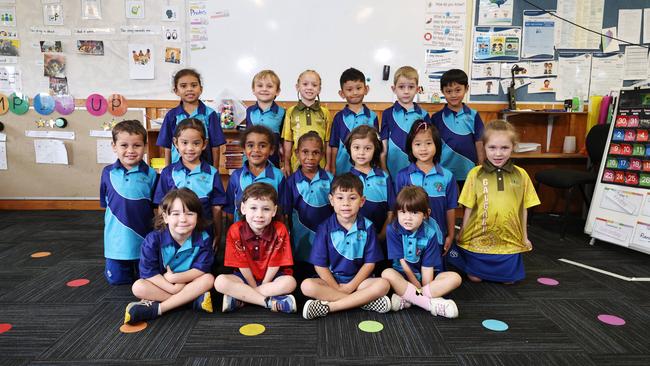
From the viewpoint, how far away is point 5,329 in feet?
5.54

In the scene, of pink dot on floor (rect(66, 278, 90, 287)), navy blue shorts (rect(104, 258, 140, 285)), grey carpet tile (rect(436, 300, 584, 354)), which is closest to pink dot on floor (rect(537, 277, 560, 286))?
grey carpet tile (rect(436, 300, 584, 354))

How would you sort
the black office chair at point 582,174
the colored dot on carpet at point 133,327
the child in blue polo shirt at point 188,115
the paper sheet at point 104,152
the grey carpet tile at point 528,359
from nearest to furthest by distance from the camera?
the grey carpet tile at point 528,359, the colored dot on carpet at point 133,327, the child in blue polo shirt at point 188,115, the black office chair at point 582,174, the paper sheet at point 104,152

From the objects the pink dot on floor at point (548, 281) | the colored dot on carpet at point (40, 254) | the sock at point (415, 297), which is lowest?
the colored dot on carpet at point (40, 254)

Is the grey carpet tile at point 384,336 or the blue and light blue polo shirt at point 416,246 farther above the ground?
the blue and light blue polo shirt at point 416,246

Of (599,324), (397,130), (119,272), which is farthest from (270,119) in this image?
(599,324)

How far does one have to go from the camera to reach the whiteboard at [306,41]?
11.7 ft

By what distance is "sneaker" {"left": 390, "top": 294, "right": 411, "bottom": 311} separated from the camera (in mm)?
1852

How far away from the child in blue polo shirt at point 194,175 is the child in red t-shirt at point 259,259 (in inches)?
11.3

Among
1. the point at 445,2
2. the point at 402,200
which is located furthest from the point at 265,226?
the point at 445,2

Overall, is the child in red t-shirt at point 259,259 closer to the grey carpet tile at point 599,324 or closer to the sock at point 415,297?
the sock at point 415,297

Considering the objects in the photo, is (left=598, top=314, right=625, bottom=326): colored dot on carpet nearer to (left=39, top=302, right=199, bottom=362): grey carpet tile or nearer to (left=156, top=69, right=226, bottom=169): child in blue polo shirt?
(left=39, top=302, right=199, bottom=362): grey carpet tile

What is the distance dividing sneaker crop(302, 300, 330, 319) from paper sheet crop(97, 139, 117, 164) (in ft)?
9.24

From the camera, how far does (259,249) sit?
1.93m

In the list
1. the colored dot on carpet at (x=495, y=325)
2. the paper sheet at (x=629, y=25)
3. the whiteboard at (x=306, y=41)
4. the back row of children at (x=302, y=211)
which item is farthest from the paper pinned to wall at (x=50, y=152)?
the paper sheet at (x=629, y=25)
